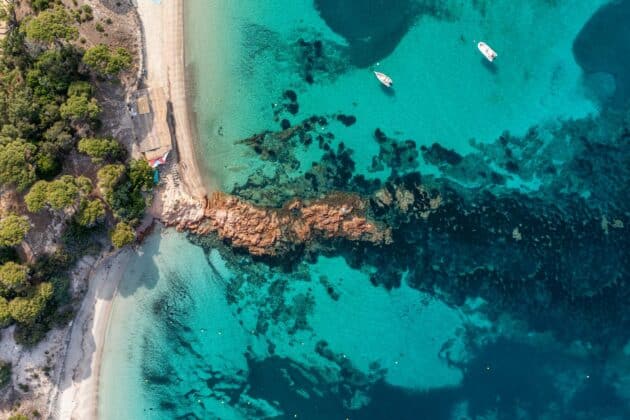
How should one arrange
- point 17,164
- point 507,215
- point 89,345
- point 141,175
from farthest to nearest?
1. point 507,215
2. point 89,345
3. point 141,175
4. point 17,164

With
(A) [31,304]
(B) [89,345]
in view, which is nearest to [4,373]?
(B) [89,345]

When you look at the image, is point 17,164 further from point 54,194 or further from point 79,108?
point 79,108

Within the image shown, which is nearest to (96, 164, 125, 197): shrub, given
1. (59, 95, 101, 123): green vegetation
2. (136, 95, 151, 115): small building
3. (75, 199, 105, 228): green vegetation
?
(75, 199, 105, 228): green vegetation

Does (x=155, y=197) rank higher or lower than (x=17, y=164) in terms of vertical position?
lower

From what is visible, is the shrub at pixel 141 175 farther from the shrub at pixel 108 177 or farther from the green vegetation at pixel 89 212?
the green vegetation at pixel 89 212

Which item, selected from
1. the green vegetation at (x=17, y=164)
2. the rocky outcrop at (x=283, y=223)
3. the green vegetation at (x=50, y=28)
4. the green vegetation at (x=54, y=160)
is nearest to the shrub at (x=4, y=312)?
the green vegetation at (x=54, y=160)

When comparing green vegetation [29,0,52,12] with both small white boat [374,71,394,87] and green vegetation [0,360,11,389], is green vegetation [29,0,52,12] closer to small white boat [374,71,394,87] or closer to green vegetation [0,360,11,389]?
small white boat [374,71,394,87]

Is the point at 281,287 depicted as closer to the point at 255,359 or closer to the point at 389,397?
the point at 255,359
